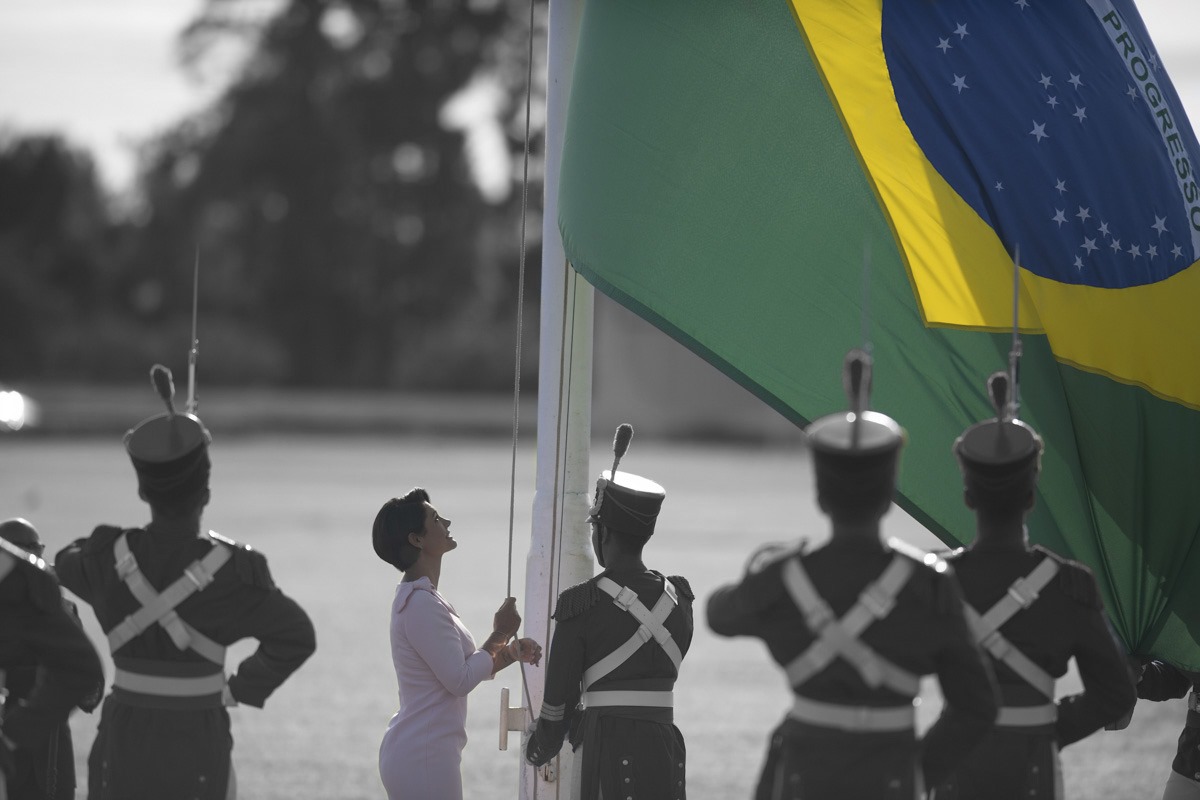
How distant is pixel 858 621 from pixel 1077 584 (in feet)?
2.44

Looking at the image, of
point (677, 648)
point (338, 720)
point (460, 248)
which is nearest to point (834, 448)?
point (677, 648)

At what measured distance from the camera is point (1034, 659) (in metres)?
4.22

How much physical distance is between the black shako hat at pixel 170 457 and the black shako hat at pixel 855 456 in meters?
1.61

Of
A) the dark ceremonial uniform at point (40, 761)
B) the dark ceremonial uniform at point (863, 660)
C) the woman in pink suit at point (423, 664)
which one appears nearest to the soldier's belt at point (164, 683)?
the dark ceremonial uniform at point (40, 761)

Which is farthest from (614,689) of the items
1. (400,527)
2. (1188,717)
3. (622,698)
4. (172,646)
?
(1188,717)

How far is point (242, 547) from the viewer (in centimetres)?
426

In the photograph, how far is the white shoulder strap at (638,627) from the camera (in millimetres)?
4863

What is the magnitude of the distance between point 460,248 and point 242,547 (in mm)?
59064

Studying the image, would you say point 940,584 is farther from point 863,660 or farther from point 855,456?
point 855,456

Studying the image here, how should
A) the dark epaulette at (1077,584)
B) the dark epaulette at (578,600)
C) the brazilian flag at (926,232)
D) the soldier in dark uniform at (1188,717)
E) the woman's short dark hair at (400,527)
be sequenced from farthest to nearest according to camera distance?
the brazilian flag at (926,232) → the soldier in dark uniform at (1188,717) → the woman's short dark hair at (400,527) → the dark epaulette at (578,600) → the dark epaulette at (1077,584)

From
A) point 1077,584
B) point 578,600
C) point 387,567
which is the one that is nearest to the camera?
point 1077,584

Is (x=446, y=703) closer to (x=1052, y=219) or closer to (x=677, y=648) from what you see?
(x=677, y=648)

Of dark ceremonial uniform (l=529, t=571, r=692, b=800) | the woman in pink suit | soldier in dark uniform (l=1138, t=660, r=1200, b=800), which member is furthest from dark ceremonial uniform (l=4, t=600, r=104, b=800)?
soldier in dark uniform (l=1138, t=660, r=1200, b=800)

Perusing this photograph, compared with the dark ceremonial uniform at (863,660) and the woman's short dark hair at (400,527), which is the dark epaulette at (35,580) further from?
the dark ceremonial uniform at (863,660)
